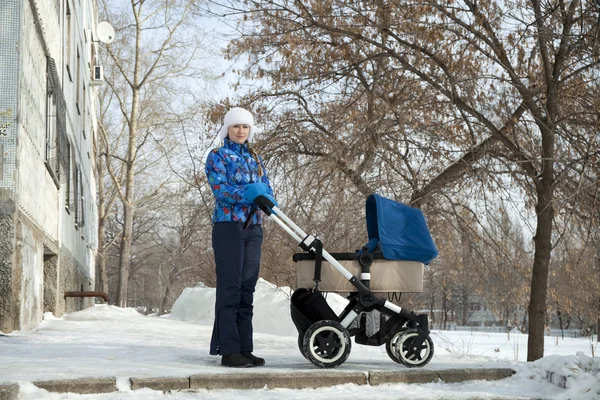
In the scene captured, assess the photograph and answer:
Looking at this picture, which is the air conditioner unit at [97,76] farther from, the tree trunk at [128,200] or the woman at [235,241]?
the woman at [235,241]

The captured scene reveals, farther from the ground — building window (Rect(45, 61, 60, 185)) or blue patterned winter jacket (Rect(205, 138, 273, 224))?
building window (Rect(45, 61, 60, 185))

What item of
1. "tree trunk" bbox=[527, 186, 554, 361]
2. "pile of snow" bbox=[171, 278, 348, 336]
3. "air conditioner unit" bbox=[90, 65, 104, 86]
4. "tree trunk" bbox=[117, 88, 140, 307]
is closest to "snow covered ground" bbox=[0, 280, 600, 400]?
"pile of snow" bbox=[171, 278, 348, 336]

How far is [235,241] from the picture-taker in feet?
17.5

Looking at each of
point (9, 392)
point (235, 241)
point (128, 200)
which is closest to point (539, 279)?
point (235, 241)

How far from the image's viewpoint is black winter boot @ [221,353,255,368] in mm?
5184

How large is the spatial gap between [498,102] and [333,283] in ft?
18.1

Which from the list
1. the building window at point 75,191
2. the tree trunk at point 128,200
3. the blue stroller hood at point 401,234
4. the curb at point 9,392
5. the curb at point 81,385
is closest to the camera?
the curb at point 9,392

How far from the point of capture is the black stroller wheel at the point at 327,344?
5039 mm

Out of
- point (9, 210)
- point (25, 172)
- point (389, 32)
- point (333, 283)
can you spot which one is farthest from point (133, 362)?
→ point (389, 32)

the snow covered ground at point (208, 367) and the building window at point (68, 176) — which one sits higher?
the building window at point (68, 176)

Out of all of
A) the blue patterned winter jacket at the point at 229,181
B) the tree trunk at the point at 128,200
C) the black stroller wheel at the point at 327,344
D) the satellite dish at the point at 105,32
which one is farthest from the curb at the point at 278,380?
the tree trunk at the point at 128,200

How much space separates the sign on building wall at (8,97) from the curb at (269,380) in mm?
3914

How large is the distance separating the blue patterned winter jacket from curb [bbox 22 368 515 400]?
129cm

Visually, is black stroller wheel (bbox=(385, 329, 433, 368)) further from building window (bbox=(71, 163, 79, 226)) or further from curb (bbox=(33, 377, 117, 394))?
building window (bbox=(71, 163, 79, 226))
